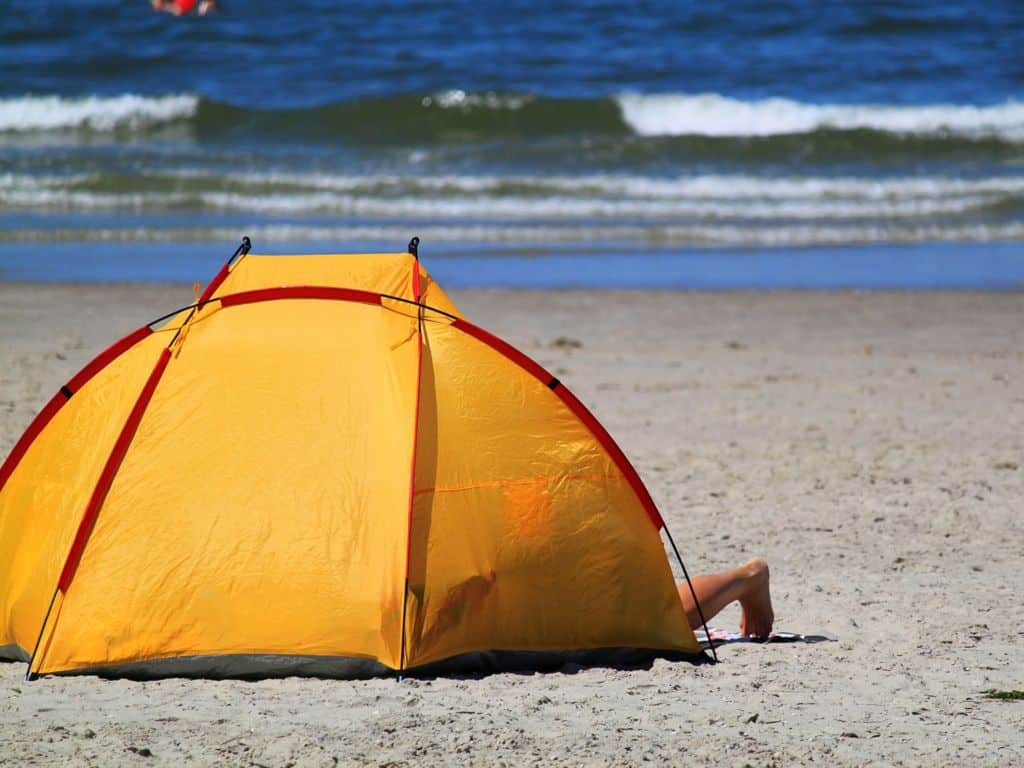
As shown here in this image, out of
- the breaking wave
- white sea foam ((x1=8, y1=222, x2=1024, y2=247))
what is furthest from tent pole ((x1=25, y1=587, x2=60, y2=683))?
the breaking wave

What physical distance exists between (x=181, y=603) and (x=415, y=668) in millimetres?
747

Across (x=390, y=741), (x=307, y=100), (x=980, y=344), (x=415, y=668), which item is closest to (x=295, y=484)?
(x=415, y=668)

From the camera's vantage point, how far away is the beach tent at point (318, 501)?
171 inches

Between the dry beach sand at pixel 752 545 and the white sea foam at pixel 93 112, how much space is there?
11.9 metres

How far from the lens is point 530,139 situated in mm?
21859

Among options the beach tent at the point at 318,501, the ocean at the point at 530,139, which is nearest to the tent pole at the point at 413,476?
the beach tent at the point at 318,501

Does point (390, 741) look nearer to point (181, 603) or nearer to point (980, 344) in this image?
point (181, 603)

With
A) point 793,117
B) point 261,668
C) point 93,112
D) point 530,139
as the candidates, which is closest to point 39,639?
point 261,668

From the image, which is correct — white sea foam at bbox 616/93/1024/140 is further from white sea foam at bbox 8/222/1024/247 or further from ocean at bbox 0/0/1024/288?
white sea foam at bbox 8/222/1024/247

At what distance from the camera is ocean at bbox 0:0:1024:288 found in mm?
14961

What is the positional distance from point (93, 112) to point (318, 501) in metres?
21.2

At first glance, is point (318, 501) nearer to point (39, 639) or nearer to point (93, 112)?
point (39, 639)

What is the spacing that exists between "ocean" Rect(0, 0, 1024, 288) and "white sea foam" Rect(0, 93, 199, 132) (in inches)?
2.1

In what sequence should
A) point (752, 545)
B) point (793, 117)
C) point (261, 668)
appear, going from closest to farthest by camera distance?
point (261, 668) < point (752, 545) < point (793, 117)
